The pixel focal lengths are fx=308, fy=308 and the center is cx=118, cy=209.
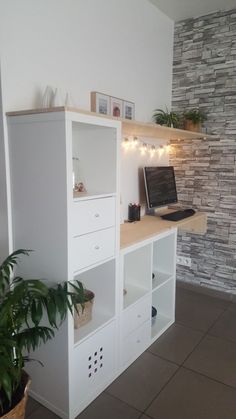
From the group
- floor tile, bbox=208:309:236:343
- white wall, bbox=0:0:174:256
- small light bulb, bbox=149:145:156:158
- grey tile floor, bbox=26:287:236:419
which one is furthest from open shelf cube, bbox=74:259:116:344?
small light bulb, bbox=149:145:156:158

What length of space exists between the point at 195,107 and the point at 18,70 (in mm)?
1936

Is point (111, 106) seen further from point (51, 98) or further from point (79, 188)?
point (79, 188)

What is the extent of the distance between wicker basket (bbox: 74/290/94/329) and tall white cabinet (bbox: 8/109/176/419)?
0.03 meters

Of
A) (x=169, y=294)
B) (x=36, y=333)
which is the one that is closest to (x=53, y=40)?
(x=36, y=333)

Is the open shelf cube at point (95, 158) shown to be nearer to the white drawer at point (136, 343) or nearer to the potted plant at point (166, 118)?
the white drawer at point (136, 343)

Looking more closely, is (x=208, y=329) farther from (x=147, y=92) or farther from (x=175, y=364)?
(x=147, y=92)

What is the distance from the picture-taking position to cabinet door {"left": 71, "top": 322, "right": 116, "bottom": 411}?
167 cm

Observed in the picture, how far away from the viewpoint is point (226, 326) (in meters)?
2.62

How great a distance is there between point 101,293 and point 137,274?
1.42ft

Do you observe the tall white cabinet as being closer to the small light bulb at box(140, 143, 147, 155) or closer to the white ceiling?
the small light bulb at box(140, 143, 147, 155)

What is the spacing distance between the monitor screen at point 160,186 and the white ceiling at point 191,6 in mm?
1430

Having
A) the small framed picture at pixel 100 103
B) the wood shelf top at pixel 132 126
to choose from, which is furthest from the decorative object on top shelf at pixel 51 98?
the small framed picture at pixel 100 103

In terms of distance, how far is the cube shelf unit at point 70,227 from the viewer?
1.51 metres

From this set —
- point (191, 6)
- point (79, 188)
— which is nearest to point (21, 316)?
point (79, 188)
